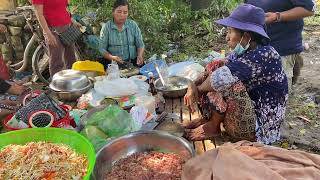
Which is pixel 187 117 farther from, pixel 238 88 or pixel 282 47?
pixel 282 47

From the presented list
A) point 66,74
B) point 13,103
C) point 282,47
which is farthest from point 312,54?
point 13,103

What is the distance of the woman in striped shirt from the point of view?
475cm

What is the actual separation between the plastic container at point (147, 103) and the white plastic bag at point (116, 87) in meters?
0.18

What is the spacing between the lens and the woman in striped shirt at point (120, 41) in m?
4.75

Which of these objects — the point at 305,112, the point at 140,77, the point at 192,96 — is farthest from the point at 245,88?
the point at 305,112

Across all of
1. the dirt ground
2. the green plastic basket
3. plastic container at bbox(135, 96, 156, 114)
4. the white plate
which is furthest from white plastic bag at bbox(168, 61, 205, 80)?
the green plastic basket

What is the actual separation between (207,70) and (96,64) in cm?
163

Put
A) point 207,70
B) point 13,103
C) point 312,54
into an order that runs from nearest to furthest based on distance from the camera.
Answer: point 207,70 < point 13,103 < point 312,54

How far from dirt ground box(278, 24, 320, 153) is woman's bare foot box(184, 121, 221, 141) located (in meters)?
0.86

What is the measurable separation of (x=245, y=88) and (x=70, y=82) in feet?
6.11

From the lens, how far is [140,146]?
2.98 meters

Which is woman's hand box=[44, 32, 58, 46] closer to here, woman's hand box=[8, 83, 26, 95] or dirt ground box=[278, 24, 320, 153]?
woman's hand box=[8, 83, 26, 95]

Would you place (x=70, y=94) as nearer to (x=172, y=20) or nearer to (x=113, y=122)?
(x=113, y=122)

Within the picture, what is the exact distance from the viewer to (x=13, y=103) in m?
3.75
